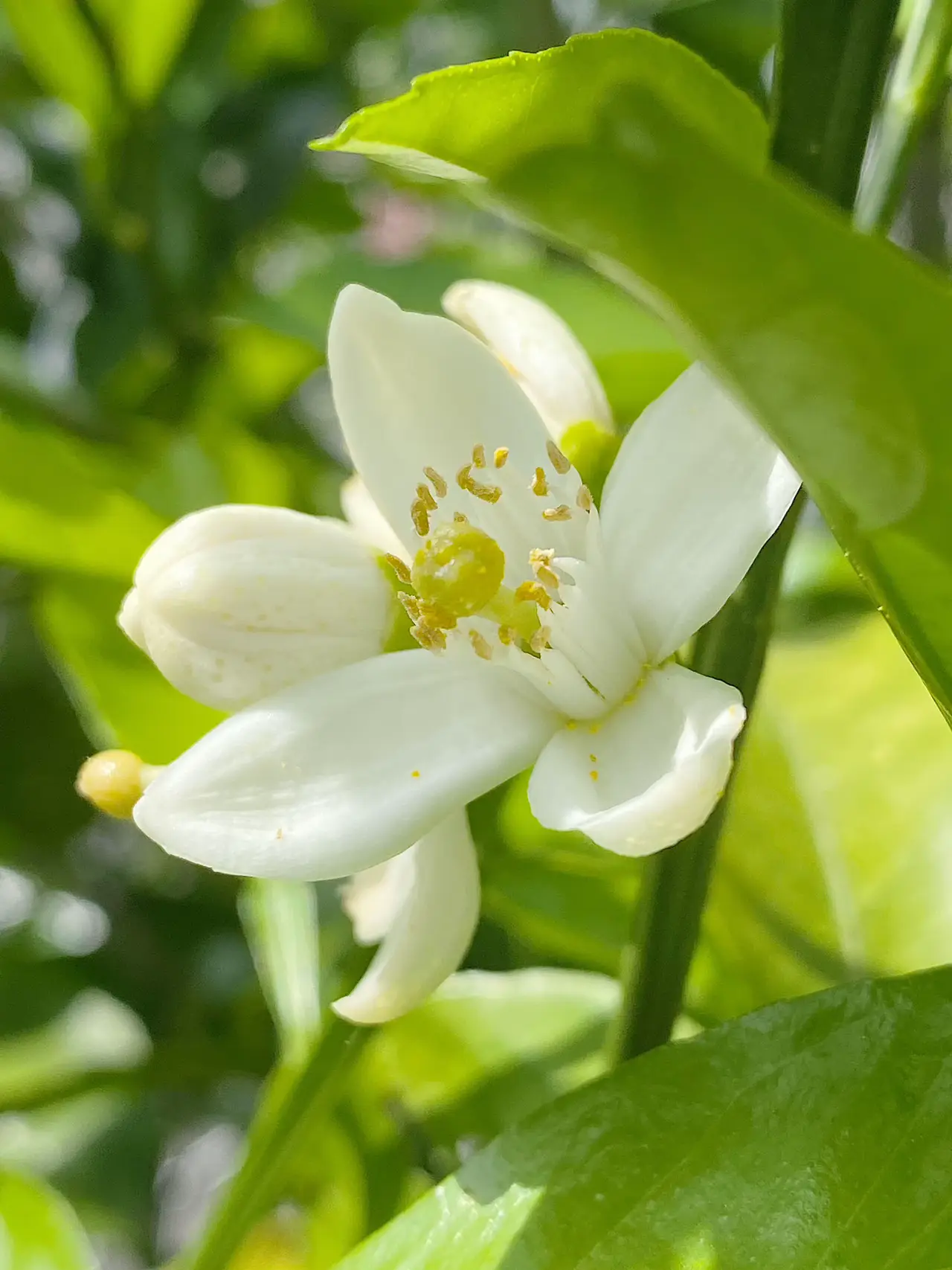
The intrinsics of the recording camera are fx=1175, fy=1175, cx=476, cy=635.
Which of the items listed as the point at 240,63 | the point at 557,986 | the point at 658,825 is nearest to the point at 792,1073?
the point at 658,825

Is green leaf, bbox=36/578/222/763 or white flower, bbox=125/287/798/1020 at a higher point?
white flower, bbox=125/287/798/1020

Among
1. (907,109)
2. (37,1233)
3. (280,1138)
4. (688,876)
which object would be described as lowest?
(37,1233)

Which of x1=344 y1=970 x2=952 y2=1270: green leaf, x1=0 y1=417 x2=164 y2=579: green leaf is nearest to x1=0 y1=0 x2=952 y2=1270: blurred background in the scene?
x1=0 y1=417 x2=164 y2=579: green leaf

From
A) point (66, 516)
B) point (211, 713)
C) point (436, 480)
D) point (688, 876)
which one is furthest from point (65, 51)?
point (688, 876)

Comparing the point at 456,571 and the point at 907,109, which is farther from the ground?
the point at 907,109

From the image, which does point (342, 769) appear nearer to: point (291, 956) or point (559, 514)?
point (559, 514)

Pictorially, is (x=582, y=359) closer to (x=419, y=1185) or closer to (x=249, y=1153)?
(x=249, y=1153)

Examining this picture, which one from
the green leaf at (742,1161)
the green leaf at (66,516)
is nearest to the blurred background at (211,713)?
the green leaf at (66,516)

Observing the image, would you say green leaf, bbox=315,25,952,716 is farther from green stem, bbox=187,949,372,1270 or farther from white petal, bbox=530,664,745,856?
green stem, bbox=187,949,372,1270
